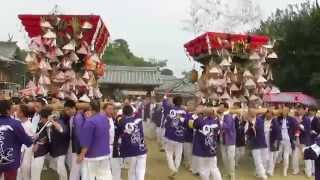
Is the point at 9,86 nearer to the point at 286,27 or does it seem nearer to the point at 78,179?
the point at 286,27

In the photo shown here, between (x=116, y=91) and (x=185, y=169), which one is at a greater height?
(x=116, y=91)

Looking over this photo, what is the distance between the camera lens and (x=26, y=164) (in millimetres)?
10555

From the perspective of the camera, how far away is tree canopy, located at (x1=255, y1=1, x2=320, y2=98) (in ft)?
103

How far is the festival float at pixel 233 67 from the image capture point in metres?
16.3

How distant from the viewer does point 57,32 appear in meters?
14.1

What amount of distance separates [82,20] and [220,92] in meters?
4.73

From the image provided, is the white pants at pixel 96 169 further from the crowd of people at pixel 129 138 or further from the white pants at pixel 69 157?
the white pants at pixel 69 157

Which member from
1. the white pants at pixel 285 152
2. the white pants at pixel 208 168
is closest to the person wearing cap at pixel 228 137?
the white pants at pixel 208 168

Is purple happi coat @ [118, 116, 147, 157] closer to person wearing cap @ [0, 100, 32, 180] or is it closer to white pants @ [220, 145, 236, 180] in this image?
person wearing cap @ [0, 100, 32, 180]

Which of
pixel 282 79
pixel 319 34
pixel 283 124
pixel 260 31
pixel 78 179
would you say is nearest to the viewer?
pixel 78 179

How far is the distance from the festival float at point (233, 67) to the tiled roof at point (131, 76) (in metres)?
19.0

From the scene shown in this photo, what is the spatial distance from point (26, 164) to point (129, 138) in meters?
2.01

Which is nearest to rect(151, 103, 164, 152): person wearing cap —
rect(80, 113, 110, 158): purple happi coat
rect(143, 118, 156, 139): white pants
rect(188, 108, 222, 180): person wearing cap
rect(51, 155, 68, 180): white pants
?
rect(143, 118, 156, 139): white pants

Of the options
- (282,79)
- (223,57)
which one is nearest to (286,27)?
(282,79)
